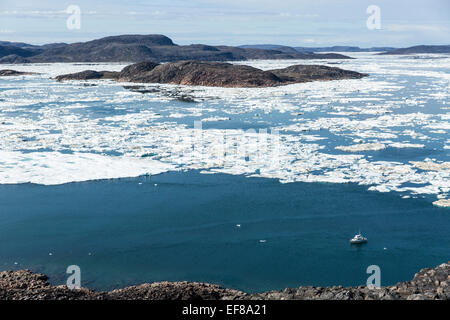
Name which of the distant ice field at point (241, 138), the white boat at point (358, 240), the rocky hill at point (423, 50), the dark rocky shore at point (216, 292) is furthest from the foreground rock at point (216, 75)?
the rocky hill at point (423, 50)

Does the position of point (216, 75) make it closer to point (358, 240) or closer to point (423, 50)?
point (358, 240)

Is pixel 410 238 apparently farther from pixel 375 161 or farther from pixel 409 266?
pixel 375 161

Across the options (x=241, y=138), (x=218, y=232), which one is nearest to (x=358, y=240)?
(x=218, y=232)

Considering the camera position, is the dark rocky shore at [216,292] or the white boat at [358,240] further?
the white boat at [358,240]

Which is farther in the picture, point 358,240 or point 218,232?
point 218,232

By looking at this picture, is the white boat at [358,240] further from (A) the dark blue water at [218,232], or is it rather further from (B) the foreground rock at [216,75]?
(B) the foreground rock at [216,75]

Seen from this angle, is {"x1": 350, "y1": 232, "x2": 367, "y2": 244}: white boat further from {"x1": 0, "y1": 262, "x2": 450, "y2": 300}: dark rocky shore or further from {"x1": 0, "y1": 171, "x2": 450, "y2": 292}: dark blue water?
{"x1": 0, "y1": 262, "x2": 450, "y2": 300}: dark rocky shore
